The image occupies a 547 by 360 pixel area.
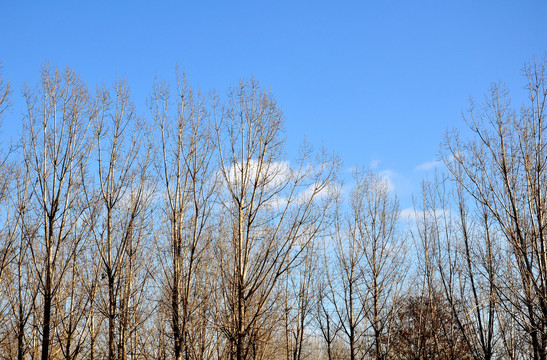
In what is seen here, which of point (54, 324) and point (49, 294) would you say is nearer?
point (49, 294)

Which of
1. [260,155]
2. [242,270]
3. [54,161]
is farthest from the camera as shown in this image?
[54,161]

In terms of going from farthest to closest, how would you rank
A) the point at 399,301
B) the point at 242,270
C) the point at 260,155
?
the point at 399,301
the point at 260,155
the point at 242,270

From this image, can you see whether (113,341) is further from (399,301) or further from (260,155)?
(399,301)

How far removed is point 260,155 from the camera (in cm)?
923

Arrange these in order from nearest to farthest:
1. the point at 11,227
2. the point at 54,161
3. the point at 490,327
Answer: the point at 54,161
the point at 490,327
the point at 11,227

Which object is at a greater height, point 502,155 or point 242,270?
point 502,155

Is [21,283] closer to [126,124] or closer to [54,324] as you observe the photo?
[54,324]

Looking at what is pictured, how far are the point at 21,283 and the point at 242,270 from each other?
9.17 meters

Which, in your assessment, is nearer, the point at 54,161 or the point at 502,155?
the point at 502,155

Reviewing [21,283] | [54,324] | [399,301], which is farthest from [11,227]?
[399,301]

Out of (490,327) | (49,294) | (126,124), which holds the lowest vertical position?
(490,327)

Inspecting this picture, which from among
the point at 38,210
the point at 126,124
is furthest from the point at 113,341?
the point at 126,124

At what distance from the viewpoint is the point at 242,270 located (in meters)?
8.58

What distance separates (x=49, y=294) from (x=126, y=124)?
3.92 metres
